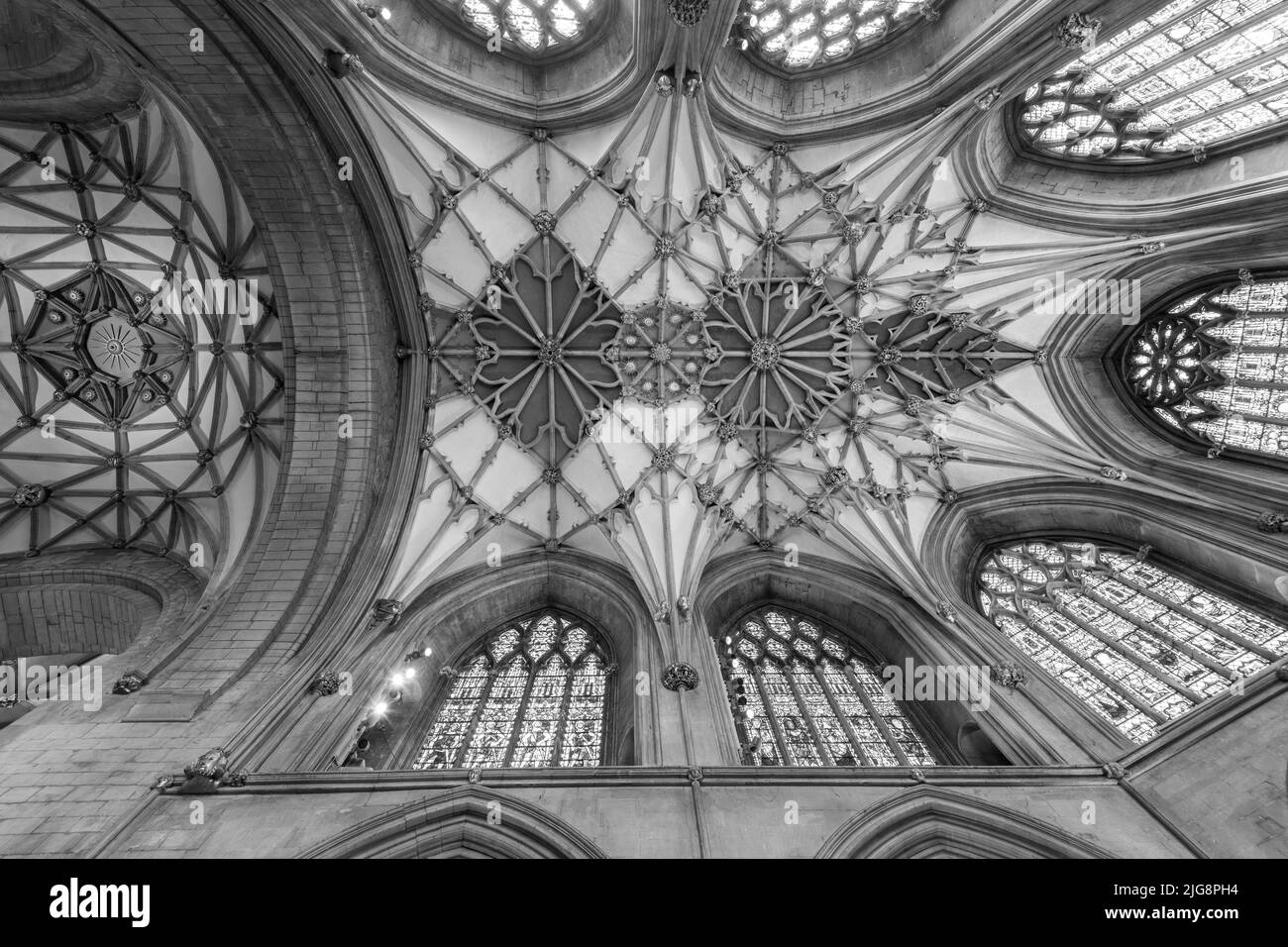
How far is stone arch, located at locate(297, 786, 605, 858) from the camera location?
6.11m

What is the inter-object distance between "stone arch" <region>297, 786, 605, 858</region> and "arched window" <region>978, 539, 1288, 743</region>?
7.97 m

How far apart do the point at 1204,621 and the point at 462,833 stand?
1141cm

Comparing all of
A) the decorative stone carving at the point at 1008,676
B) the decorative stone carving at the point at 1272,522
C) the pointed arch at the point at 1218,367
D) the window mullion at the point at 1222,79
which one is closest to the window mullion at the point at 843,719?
the decorative stone carving at the point at 1008,676

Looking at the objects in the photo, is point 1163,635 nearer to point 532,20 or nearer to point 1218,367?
point 1218,367

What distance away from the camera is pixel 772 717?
32.6 ft

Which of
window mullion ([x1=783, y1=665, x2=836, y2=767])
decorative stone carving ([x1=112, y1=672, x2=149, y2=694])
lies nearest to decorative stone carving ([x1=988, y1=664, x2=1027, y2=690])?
window mullion ([x1=783, y1=665, x2=836, y2=767])

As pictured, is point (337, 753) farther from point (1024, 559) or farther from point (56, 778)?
point (1024, 559)

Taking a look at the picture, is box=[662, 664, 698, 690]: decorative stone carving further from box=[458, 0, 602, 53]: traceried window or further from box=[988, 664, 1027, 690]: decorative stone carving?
box=[458, 0, 602, 53]: traceried window

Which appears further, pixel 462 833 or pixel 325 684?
pixel 325 684

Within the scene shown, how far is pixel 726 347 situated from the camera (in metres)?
13.9

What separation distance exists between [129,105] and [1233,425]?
21.1 metres

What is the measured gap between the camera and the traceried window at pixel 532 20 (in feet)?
35.6

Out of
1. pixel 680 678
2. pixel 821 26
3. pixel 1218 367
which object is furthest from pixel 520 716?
pixel 1218 367
